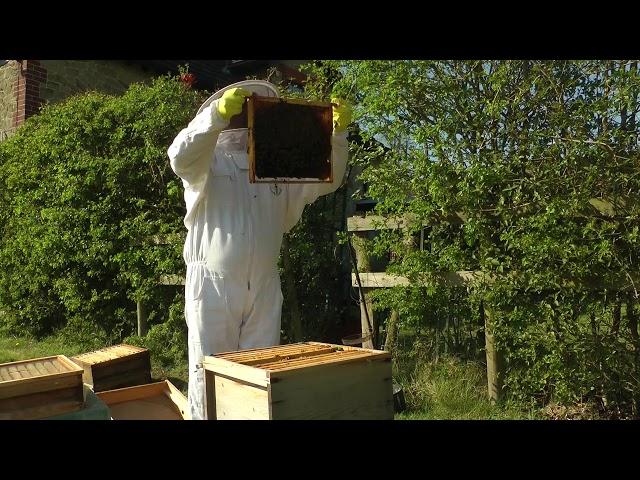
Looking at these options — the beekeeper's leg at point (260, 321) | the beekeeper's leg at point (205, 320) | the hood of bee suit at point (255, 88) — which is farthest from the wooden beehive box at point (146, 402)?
the hood of bee suit at point (255, 88)

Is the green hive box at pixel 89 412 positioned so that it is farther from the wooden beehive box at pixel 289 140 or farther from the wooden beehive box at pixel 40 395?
the wooden beehive box at pixel 289 140

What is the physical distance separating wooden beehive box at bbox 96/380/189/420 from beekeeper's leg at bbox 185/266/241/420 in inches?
30.2

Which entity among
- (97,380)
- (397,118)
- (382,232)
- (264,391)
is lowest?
(97,380)

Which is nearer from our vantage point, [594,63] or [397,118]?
[594,63]

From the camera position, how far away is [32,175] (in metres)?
7.04

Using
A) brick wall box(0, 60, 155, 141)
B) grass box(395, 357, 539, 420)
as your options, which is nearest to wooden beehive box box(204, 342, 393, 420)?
grass box(395, 357, 539, 420)

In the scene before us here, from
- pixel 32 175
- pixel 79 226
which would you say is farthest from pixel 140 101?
pixel 32 175

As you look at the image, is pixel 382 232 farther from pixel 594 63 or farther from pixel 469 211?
pixel 594 63

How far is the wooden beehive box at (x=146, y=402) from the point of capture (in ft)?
12.9

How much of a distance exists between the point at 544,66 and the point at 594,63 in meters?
0.28

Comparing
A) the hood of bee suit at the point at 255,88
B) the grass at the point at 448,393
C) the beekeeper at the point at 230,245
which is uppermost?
the hood of bee suit at the point at 255,88

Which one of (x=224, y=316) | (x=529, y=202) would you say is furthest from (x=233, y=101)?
(x=529, y=202)

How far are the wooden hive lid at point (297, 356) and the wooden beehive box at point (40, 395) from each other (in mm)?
622

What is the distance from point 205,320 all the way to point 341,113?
1295 millimetres
